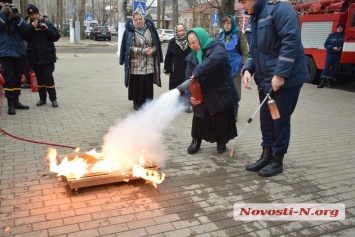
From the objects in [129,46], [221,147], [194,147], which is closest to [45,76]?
[129,46]

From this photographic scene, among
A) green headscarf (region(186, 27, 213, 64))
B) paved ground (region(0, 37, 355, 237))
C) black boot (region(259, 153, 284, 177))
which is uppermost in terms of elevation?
green headscarf (region(186, 27, 213, 64))

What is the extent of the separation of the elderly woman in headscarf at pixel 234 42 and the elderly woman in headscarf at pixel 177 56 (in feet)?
3.46

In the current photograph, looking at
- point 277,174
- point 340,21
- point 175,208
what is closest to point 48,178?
point 175,208

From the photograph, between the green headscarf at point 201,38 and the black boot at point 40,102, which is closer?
the green headscarf at point 201,38

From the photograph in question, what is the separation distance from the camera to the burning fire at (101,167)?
3781mm

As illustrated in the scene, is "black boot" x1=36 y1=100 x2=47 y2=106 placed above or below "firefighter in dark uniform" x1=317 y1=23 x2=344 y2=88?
below

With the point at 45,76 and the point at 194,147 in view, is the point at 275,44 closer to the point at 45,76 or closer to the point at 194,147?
the point at 194,147

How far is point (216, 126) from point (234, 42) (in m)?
2.10

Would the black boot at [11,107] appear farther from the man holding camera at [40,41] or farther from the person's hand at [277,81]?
the person's hand at [277,81]

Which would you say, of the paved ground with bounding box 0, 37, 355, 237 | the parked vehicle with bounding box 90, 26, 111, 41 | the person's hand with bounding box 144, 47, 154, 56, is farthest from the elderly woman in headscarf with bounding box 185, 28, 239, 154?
the parked vehicle with bounding box 90, 26, 111, 41

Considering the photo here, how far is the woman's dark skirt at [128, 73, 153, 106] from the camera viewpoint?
733 cm

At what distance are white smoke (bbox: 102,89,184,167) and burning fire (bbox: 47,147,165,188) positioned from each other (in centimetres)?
7

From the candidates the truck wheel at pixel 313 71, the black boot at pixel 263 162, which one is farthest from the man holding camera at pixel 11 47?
the truck wheel at pixel 313 71

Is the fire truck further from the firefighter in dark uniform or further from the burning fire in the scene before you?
the burning fire
